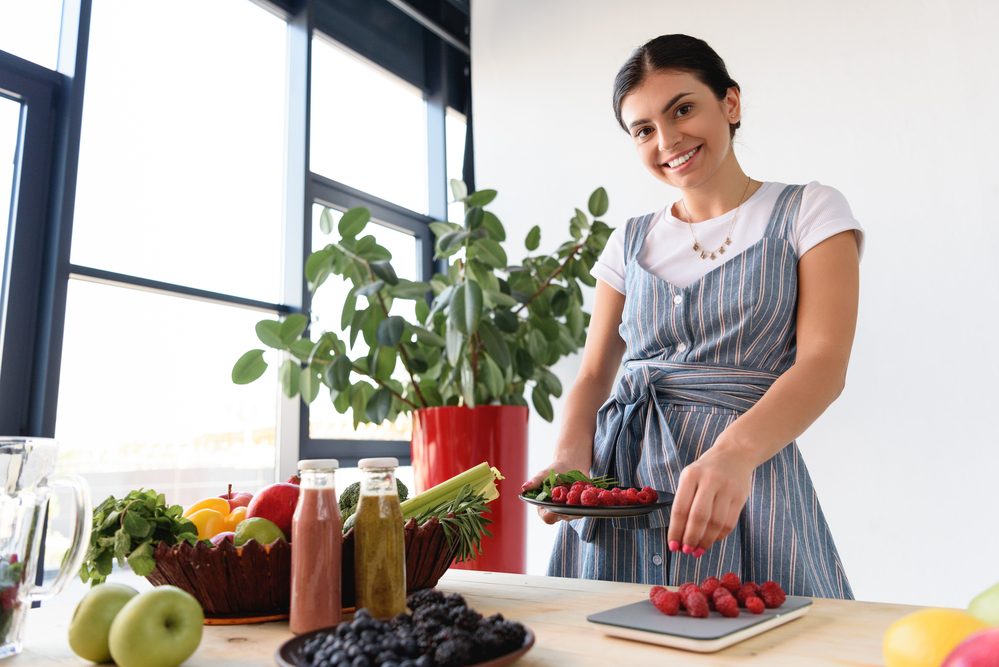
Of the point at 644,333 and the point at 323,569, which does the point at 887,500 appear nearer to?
the point at 644,333

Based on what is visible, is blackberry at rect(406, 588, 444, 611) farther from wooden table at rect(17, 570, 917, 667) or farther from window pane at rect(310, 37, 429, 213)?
Result: window pane at rect(310, 37, 429, 213)

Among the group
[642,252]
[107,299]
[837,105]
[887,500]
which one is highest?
[837,105]

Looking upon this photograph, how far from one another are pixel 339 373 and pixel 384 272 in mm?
389

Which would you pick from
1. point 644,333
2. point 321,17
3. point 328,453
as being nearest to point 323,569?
point 644,333

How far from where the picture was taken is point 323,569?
0.82m

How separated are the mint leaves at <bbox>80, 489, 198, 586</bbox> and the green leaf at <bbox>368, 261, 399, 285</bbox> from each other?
179cm

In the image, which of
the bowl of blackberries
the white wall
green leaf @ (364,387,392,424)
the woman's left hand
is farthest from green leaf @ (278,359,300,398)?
the bowl of blackberries

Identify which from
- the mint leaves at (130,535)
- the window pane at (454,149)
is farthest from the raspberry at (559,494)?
the window pane at (454,149)

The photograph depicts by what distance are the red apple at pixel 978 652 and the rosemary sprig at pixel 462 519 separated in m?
0.63

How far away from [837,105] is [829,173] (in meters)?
0.27

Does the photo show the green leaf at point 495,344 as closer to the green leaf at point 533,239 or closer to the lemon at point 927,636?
the green leaf at point 533,239

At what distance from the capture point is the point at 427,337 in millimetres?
2785

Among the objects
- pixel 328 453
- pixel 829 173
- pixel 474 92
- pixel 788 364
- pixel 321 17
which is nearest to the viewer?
pixel 788 364

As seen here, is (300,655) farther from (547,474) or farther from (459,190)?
(459,190)
